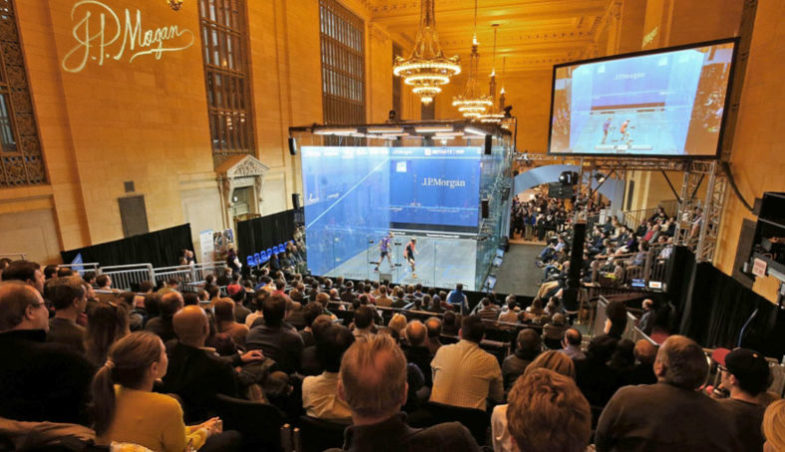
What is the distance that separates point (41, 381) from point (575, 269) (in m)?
8.05

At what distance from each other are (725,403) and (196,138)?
435 inches

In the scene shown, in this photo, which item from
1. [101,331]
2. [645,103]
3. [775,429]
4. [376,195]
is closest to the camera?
[775,429]

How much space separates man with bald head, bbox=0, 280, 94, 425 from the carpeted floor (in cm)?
1004

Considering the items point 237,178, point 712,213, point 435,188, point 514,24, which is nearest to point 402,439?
point 712,213

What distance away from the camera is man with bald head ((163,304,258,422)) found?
75.5 inches

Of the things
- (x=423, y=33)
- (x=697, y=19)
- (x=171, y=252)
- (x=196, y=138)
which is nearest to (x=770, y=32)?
(x=697, y=19)

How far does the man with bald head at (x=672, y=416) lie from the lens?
1513mm

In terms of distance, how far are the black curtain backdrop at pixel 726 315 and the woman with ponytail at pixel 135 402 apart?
18.3ft

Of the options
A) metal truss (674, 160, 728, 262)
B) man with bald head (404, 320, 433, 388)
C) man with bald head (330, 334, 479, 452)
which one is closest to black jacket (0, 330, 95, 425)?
man with bald head (330, 334, 479, 452)

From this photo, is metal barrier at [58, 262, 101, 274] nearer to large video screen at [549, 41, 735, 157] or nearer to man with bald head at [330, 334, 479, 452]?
man with bald head at [330, 334, 479, 452]

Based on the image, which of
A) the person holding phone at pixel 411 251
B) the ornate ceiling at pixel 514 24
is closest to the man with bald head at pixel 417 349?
the person holding phone at pixel 411 251

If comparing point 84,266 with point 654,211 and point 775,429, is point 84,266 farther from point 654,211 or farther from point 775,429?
point 654,211

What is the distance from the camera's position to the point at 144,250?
8523 millimetres

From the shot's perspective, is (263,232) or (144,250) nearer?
(144,250)
